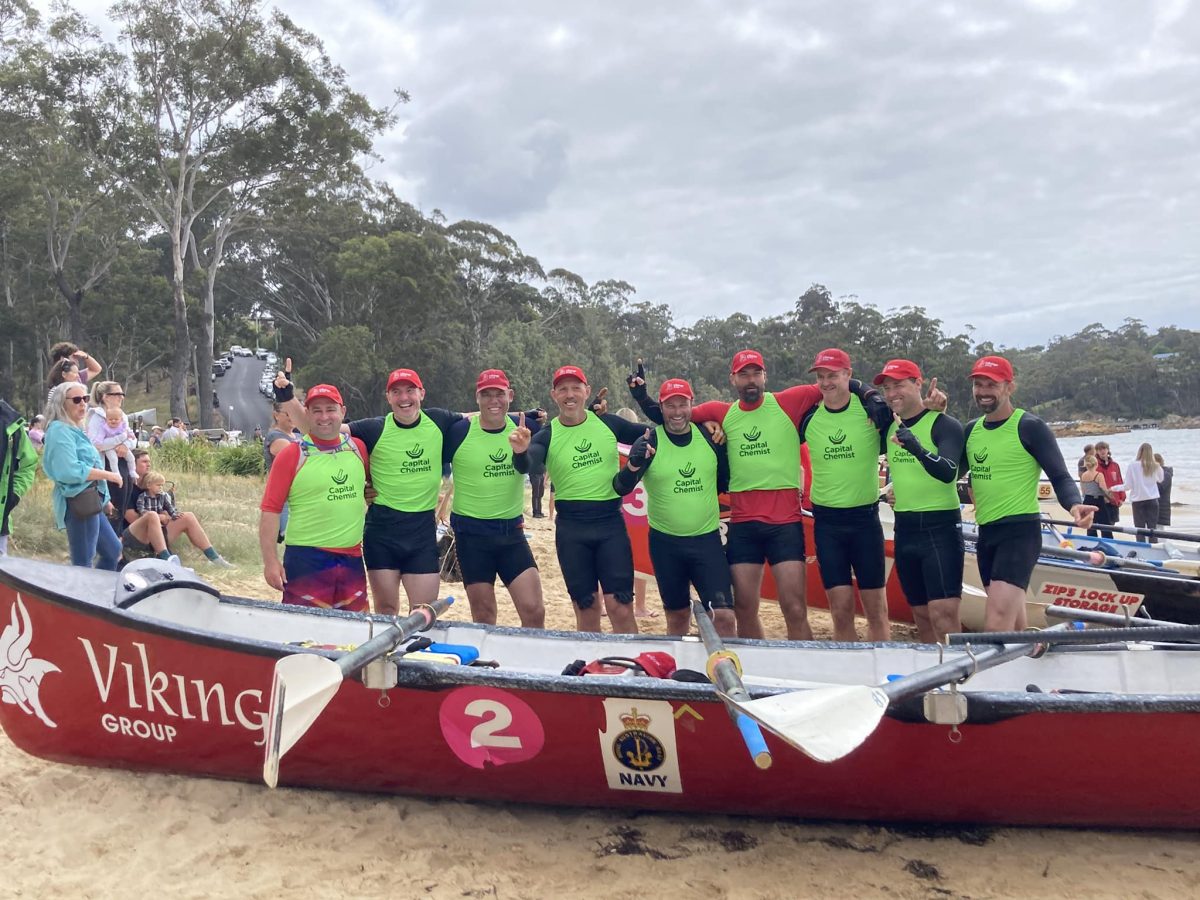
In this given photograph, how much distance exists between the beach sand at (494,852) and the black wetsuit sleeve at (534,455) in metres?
1.67

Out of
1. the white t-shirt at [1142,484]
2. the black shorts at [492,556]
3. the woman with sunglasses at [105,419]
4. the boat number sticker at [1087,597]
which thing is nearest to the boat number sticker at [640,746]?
the black shorts at [492,556]

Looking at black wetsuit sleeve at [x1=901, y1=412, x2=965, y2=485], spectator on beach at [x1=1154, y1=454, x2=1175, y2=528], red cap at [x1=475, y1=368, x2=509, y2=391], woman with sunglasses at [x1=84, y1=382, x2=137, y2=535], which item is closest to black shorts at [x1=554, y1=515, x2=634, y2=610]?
red cap at [x1=475, y1=368, x2=509, y2=391]

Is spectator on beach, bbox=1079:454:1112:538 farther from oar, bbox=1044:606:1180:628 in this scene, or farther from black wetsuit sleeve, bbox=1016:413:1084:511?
black wetsuit sleeve, bbox=1016:413:1084:511

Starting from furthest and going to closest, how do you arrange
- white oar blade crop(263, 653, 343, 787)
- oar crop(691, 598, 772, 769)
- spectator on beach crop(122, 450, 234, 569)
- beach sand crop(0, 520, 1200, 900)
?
spectator on beach crop(122, 450, 234, 569), beach sand crop(0, 520, 1200, 900), white oar blade crop(263, 653, 343, 787), oar crop(691, 598, 772, 769)

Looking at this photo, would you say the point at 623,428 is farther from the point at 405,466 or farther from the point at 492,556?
the point at 405,466

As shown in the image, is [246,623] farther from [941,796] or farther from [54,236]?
[54,236]

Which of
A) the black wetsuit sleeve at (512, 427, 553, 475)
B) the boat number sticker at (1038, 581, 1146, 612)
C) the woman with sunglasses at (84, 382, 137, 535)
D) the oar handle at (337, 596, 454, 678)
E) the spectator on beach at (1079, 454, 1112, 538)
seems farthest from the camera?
the spectator on beach at (1079, 454, 1112, 538)

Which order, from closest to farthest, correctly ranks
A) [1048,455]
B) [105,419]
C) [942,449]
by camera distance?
[1048,455] < [942,449] < [105,419]

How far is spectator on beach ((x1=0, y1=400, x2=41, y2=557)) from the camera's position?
5.39m

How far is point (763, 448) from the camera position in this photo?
4992mm

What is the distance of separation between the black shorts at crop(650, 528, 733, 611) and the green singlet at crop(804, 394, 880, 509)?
693mm

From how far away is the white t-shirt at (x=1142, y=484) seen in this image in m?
11.3

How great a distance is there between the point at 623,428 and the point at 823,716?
2.63 meters

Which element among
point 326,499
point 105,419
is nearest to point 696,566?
point 326,499
